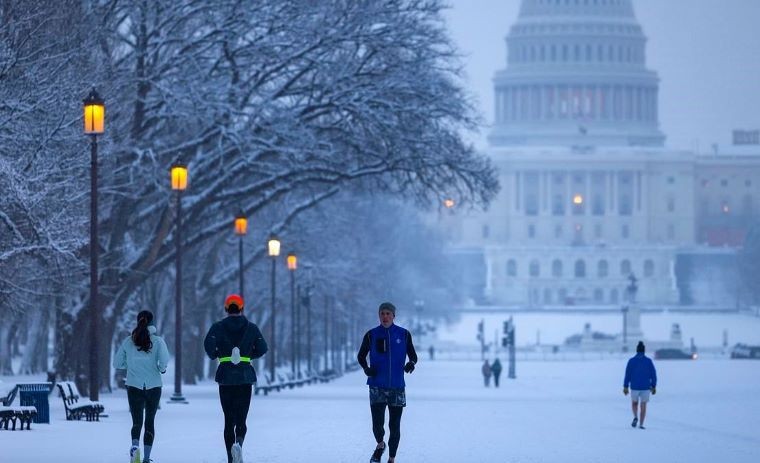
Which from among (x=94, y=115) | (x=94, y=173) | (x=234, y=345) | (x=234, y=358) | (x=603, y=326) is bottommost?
(x=234, y=358)

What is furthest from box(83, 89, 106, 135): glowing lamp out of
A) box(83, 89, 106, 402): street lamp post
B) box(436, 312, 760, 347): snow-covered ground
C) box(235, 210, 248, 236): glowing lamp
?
box(436, 312, 760, 347): snow-covered ground

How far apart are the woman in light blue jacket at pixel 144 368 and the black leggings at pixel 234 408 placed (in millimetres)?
1013

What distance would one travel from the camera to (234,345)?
23641 millimetres

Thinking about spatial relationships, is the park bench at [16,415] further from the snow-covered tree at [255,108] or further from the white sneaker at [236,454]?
the snow-covered tree at [255,108]

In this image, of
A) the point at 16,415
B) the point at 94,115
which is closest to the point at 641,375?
the point at 94,115

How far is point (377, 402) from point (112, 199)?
79.6 ft

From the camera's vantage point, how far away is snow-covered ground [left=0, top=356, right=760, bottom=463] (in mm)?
27297

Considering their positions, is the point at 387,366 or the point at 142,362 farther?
the point at 142,362

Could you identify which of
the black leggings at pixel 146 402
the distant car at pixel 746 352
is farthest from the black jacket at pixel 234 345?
the distant car at pixel 746 352

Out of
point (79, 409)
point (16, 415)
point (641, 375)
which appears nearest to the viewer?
point (16, 415)

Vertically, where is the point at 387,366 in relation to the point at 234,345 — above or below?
below

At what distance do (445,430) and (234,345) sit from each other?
1098 cm

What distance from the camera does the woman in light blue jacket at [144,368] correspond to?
2434 cm

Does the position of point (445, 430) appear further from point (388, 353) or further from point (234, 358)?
point (234, 358)
